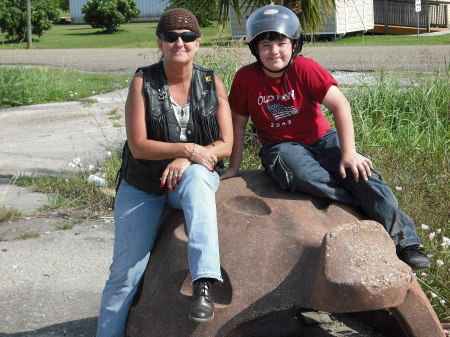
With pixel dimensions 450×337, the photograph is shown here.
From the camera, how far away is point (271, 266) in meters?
3.29

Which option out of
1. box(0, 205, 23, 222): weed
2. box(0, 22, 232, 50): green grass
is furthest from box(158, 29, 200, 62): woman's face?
box(0, 22, 232, 50): green grass

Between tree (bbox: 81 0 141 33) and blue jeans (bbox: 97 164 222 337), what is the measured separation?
111 feet

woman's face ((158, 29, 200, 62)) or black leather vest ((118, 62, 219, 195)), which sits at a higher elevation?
woman's face ((158, 29, 200, 62))

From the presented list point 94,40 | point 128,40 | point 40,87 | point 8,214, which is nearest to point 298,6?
point 8,214

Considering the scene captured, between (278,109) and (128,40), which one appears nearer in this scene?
(278,109)

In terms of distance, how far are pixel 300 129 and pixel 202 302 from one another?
1170 millimetres

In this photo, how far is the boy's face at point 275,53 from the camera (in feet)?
12.3

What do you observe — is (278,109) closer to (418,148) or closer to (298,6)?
(418,148)

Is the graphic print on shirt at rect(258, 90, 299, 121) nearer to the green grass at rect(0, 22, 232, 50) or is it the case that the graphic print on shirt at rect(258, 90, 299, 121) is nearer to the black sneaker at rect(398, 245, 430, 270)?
the black sneaker at rect(398, 245, 430, 270)

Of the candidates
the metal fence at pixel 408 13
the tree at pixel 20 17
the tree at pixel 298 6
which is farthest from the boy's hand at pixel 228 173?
the tree at pixel 20 17

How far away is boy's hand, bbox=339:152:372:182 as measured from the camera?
3635 millimetres

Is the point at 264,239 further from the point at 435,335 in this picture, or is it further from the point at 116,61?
the point at 116,61

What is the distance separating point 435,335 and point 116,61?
18.1 m

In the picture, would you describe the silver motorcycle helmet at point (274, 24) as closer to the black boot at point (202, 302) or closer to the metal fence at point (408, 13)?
the black boot at point (202, 302)
